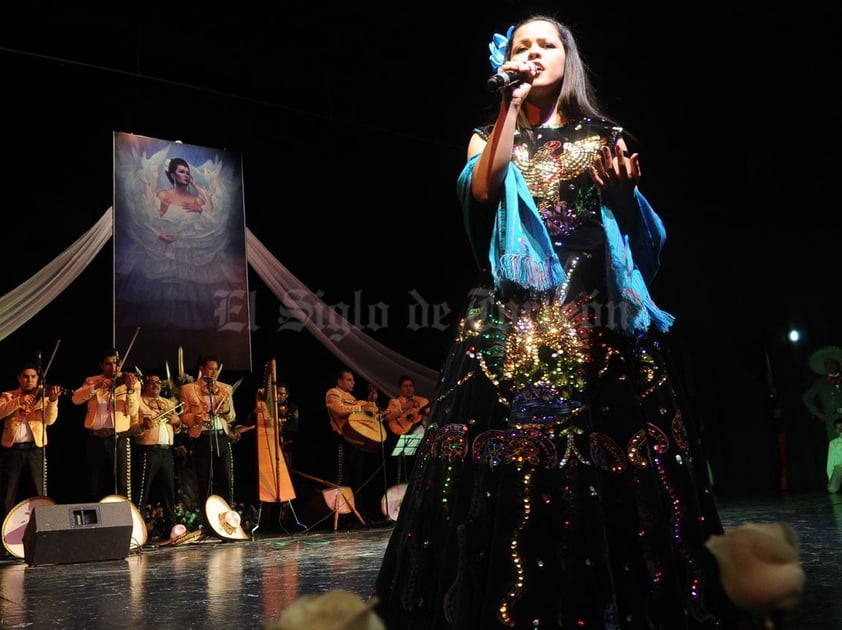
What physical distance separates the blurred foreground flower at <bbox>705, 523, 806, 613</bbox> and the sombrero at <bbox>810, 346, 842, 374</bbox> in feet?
28.8

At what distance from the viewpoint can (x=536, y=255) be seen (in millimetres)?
1754

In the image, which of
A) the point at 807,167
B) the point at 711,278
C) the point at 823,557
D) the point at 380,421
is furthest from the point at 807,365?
the point at 823,557

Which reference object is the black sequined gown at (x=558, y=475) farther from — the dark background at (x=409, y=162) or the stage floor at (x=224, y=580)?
the dark background at (x=409, y=162)

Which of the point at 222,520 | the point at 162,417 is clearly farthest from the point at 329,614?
the point at 162,417

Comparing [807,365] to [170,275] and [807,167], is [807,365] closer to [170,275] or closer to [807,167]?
[807,167]

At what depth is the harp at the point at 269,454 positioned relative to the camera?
806 centimetres

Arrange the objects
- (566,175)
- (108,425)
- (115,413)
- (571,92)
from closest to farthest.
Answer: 1. (566,175)
2. (571,92)
3. (115,413)
4. (108,425)

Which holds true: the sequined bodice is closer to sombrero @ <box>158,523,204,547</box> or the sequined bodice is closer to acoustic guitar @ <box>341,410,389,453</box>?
sombrero @ <box>158,523,204,547</box>

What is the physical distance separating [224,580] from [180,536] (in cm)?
358

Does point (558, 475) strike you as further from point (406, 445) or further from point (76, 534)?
point (406, 445)

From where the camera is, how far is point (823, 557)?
342 cm

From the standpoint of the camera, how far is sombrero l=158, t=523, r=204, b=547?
7.07m

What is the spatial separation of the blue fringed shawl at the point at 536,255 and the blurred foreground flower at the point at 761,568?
3.76 feet

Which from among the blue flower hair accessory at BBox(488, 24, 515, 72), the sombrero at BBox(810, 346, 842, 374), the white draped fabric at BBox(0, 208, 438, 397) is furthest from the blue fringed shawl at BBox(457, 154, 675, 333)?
the sombrero at BBox(810, 346, 842, 374)
